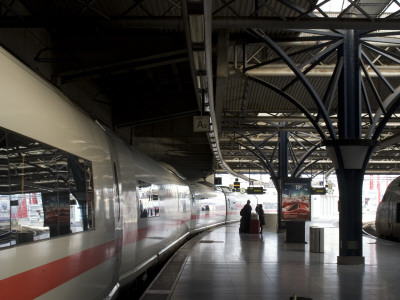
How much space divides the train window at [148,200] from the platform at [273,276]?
151 cm

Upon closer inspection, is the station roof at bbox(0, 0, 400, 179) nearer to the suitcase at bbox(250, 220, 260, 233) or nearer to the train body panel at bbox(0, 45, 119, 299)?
the train body panel at bbox(0, 45, 119, 299)

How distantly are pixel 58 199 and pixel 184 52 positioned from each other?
9556 mm

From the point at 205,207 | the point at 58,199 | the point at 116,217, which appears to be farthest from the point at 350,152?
the point at 205,207

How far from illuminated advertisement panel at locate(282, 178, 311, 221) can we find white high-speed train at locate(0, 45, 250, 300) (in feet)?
42.1

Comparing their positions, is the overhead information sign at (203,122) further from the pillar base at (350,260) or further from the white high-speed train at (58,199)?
the pillar base at (350,260)

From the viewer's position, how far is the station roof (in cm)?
1166

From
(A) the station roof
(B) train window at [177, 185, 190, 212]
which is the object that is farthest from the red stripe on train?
(B) train window at [177, 185, 190, 212]

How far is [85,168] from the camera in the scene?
711 cm

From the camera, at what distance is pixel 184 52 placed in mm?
14727

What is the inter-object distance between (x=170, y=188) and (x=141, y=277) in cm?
617

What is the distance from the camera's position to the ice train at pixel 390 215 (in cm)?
2509

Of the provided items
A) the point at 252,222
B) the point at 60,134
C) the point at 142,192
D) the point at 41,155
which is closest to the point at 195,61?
the point at 142,192

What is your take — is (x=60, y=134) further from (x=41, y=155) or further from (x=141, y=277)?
(x=141, y=277)

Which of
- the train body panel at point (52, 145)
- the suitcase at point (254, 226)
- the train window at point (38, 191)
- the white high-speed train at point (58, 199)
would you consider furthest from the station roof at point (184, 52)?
A: the suitcase at point (254, 226)
